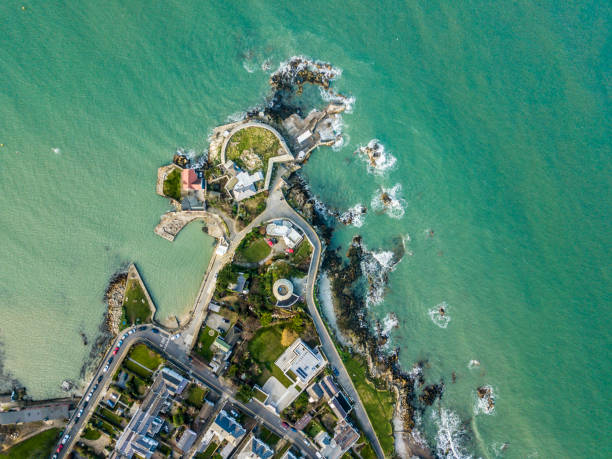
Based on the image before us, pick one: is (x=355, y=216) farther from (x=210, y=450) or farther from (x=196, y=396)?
(x=210, y=450)

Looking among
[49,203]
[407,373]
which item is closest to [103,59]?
[49,203]

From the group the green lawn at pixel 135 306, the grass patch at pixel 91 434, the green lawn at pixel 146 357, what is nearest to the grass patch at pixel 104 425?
the grass patch at pixel 91 434

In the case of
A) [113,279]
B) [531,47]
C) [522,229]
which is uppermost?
[531,47]

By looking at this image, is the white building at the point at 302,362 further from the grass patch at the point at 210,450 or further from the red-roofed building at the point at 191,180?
the red-roofed building at the point at 191,180

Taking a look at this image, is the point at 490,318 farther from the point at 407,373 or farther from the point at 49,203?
the point at 49,203

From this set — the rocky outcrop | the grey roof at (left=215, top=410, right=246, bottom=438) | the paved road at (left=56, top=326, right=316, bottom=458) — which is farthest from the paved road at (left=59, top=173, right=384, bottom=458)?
the rocky outcrop

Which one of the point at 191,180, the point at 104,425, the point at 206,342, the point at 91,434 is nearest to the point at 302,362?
the point at 206,342
